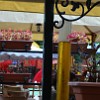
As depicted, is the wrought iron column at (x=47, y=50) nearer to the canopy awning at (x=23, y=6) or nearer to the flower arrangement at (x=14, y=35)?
the canopy awning at (x=23, y=6)

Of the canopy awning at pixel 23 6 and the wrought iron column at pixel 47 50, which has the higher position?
the canopy awning at pixel 23 6

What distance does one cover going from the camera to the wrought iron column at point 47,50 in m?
1.33

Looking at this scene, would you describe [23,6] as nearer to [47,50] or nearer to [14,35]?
[14,35]

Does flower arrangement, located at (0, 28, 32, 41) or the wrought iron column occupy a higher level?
flower arrangement, located at (0, 28, 32, 41)


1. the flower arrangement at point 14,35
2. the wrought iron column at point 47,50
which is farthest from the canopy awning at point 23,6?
the wrought iron column at point 47,50

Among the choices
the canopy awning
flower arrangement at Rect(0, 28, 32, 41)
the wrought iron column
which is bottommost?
the wrought iron column

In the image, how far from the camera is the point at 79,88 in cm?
165

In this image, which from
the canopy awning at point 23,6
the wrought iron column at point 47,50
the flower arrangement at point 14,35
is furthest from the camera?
the flower arrangement at point 14,35

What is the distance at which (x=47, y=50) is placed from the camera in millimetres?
1343

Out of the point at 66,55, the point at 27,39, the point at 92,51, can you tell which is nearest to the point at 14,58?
the point at 27,39

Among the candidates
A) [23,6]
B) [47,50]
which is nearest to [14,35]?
[23,6]

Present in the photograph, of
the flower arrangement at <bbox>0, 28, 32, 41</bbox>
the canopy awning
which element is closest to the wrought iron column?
the canopy awning

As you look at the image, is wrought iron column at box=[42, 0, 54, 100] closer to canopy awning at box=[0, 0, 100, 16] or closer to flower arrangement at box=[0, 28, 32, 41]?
canopy awning at box=[0, 0, 100, 16]

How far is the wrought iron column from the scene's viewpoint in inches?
52.5
